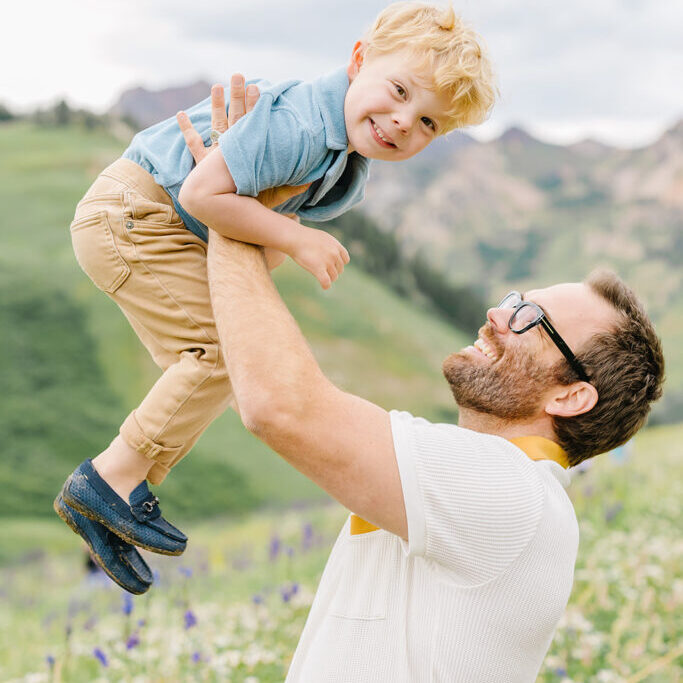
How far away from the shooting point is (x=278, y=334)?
2.02 meters

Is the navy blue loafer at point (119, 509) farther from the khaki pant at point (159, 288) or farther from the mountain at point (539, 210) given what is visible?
the mountain at point (539, 210)

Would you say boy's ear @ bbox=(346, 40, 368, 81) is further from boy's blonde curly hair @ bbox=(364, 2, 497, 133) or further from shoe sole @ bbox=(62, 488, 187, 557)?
shoe sole @ bbox=(62, 488, 187, 557)

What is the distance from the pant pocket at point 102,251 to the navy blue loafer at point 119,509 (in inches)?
21.9

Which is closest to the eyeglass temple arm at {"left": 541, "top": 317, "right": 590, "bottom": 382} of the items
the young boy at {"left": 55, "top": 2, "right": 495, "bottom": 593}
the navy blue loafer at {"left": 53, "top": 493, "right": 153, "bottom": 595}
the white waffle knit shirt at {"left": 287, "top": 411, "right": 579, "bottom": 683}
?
the white waffle knit shirt at {"left": 287, "top": 411, "right": 579, "bottom": 683}

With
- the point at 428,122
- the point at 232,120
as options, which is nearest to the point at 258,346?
the point at 232,120

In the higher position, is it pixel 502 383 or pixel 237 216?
pixel 237 216

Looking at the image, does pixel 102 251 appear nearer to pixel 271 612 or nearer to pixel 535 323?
pixel 535 323

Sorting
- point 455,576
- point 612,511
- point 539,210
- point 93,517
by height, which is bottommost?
point 539,210

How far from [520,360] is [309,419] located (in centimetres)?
80

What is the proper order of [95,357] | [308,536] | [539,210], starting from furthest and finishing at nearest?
[539,210] → [95,357] → [308,536]

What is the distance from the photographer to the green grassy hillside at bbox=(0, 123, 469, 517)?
12.8 meters

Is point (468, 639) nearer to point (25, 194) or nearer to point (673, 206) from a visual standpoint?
point (25, 194)

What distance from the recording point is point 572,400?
243 cm

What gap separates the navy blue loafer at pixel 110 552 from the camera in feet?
7.83
